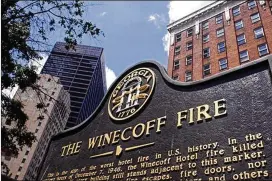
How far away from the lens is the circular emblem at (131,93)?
8258 mm

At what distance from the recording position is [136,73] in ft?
30.0

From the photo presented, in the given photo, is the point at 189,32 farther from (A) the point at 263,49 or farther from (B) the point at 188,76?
(A) the point at 263,49

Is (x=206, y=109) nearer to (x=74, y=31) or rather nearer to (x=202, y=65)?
(x=74, y=31)

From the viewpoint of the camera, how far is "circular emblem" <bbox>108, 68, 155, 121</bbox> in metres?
8.26

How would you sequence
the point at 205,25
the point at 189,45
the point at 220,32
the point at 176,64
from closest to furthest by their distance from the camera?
1. the point at 220,32
2. the point at 176,64
3. the point at 189,45
4. the point at 205,25

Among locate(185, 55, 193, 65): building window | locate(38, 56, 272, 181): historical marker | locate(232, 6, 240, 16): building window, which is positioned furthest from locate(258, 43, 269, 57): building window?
locate(38, 56, 272, 181): historical marker

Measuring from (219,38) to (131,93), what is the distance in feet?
93.8

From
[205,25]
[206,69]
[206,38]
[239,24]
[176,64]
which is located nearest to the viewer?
[206,69]

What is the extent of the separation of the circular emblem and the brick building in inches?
926

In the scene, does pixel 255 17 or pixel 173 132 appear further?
pixel 255 17

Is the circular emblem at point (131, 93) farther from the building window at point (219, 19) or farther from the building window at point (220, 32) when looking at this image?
the building window at point (219, 19)

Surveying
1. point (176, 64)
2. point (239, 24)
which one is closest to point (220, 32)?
point (239, 24)

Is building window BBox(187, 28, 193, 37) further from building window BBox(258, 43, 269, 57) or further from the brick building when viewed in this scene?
building window BBox(258, 43, 269, 57)

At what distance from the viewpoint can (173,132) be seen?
663 cm
